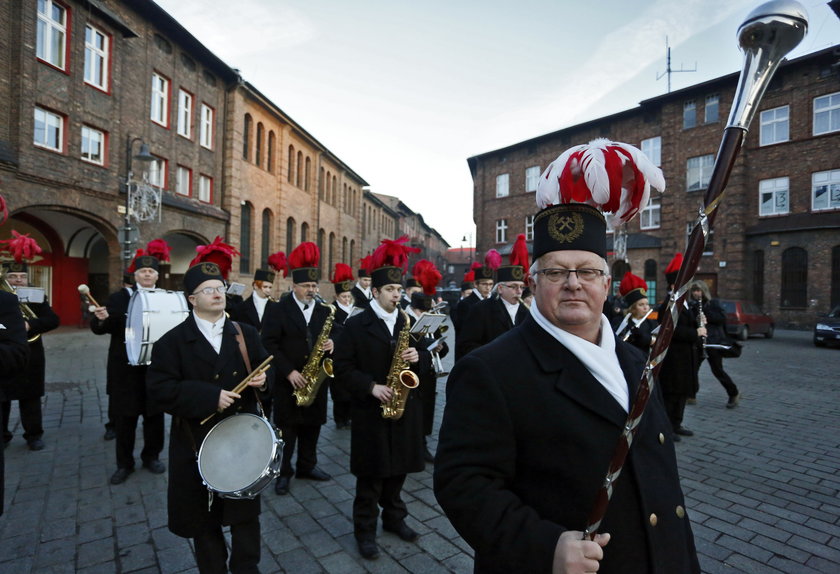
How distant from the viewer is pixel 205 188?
2355 cm

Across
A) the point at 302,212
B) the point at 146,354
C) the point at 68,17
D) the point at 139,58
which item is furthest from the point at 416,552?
the point at 302,212

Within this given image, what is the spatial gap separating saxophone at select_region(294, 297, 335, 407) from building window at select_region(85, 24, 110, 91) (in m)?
17.4

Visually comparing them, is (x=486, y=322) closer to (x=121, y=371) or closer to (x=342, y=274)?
(x=342, y=274)

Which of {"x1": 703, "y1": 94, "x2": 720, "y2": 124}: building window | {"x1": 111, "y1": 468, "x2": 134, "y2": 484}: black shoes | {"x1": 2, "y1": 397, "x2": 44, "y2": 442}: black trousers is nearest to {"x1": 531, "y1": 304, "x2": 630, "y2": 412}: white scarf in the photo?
{"x1": 111, "y1": 468, "x2": 134, "y2": 484}: black shoes

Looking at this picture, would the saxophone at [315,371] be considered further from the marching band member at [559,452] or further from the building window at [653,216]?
the building window at [653,216]

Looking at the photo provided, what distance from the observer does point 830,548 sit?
3.63 meters

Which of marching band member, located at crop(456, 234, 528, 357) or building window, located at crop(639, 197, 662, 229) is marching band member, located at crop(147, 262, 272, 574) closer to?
marching band member, located at crop(456, 234, 528, 357)

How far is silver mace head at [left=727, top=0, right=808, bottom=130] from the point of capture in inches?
48.0

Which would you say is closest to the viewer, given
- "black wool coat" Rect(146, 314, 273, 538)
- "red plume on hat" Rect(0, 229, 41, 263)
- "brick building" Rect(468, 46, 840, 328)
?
"black wool coat" Rect(146, 314, 273, 538)

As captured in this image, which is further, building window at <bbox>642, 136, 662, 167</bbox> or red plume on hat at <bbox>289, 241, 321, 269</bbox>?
building window at <bbox>642, 136, 662, 167</bbox>

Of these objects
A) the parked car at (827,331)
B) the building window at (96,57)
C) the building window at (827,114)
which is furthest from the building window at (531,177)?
the building window at (96,57)

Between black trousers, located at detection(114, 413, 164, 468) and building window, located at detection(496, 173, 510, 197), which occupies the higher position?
building window, located at detection(496, 173, 510, 197)

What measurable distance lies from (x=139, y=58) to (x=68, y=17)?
318 cm

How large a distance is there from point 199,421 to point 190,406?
21 centimetres
